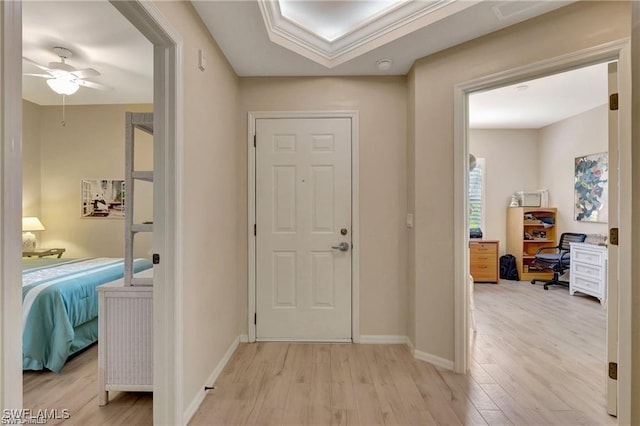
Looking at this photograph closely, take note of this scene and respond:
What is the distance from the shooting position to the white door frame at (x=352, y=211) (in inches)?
111

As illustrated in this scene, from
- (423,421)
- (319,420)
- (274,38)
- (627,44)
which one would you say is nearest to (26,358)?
(319,420)

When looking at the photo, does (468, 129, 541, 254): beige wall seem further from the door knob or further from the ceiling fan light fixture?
the ceiling fan light fixture

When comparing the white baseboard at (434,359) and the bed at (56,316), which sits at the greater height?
the bed at (56,316)

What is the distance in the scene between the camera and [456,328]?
2.32 m

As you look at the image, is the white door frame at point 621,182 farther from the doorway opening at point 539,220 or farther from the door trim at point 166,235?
the door trim at point 166,235

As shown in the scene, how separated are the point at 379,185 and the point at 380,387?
1620 mm

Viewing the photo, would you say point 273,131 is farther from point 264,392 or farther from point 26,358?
point 26,358

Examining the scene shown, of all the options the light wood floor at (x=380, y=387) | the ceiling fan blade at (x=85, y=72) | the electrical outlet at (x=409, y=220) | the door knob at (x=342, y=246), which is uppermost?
the ceiling fan blade at (x=85, y=72)

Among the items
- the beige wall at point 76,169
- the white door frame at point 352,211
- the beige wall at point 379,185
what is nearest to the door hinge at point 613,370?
the beige wall at point 379,185

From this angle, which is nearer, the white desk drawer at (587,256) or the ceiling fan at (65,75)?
the ceiling fan at (65,75)

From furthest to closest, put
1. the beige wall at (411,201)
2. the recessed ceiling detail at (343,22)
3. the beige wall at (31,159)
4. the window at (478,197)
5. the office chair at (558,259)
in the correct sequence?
the window at (478,197) < the office chair at (558,259) < the beige wall at (31,159) < the beige wall at (411,201) < the recessed ceiling detail at (343,22)

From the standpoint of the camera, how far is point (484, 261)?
16.9 feet

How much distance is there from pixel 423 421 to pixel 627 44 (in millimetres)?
2373

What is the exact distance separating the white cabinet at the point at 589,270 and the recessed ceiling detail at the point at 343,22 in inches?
151
